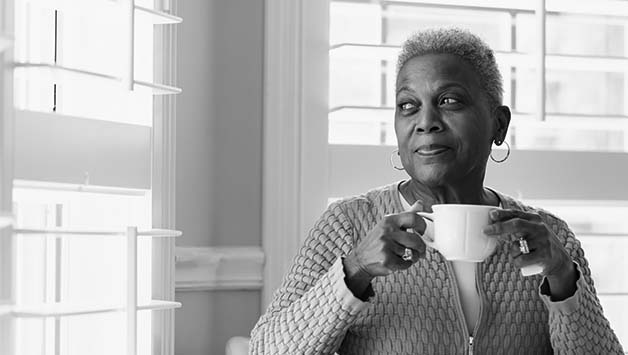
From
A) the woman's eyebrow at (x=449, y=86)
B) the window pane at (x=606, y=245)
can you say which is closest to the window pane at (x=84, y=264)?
the woman's eyebrow at (x=449, y=86)

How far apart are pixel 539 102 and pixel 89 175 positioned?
107 centimetres

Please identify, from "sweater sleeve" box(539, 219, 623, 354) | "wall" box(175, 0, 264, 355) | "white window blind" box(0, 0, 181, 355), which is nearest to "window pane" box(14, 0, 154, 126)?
"white window blind" box(0, 0, 181, 355)

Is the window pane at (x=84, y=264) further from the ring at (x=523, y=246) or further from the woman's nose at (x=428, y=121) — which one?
the ring at (x=523, y=246)

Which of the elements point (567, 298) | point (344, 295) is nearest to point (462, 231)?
point (344, 295)

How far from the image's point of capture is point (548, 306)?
189 cm

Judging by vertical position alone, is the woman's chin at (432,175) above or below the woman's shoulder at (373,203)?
above

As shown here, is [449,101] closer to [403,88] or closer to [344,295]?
[403,88]

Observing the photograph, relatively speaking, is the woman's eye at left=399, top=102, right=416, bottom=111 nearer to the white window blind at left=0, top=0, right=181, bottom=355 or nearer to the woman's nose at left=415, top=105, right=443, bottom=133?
the woman's nose at left=415, top=105, right=443, bottom=133

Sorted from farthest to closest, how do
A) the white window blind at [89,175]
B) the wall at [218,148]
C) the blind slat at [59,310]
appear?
the wall at [218,148] → the white window blind at [89,175] → the blind slat at [59,310]

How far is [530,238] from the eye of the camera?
1696 mm

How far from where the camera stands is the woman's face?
1889 mm

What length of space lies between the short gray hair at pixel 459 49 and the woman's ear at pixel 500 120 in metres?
0.04

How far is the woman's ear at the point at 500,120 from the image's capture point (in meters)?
2.03

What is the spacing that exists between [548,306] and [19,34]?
40.3 inches
